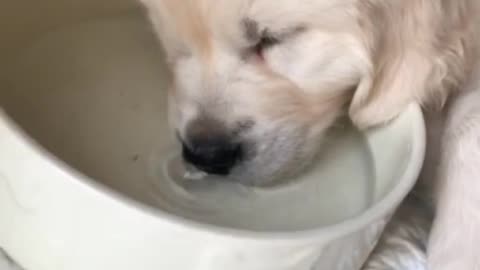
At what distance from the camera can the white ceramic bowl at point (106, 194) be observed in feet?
3.33

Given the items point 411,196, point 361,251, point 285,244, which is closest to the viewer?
point 285,244

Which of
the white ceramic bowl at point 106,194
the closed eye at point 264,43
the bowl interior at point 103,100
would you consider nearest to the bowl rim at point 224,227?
the white ceramic bowl at point 106,194

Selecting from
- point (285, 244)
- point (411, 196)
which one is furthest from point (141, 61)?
point (285, 244)

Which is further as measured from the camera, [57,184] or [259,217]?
[259,217]

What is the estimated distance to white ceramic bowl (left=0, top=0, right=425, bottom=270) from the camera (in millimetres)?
1016

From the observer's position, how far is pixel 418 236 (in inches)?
52.7

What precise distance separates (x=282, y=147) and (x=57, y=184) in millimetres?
317

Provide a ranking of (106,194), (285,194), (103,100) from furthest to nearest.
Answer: (103,100) < (285,194) < (106,194)

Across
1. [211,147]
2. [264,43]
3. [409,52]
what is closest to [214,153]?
[211,147]

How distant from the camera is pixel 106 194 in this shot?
1006 mm

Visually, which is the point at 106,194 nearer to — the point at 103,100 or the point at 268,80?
the point at 268,80

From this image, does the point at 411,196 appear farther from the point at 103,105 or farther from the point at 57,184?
the point at 57,184

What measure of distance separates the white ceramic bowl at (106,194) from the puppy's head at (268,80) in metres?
0.06

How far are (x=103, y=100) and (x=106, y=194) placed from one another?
0.44 metres
